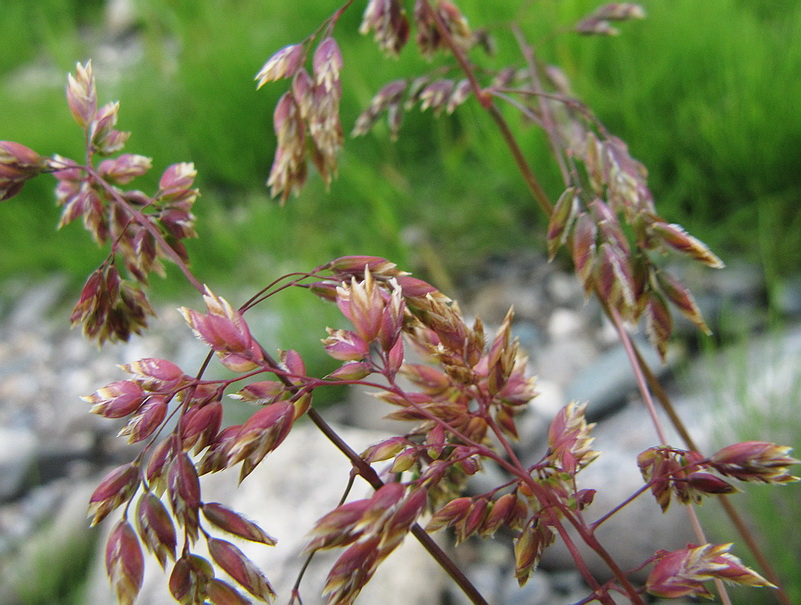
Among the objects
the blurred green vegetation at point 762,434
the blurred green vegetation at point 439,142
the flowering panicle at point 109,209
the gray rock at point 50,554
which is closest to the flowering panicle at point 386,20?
the flowering panicle at point 109,209

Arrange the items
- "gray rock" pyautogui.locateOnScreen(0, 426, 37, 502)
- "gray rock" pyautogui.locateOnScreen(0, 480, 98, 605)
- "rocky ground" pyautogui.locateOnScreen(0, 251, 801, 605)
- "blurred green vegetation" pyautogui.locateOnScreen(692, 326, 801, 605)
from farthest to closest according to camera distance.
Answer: "gray rock" pyautogui.locateOnScreen(0, 426, 37, 502), "gray rock" pyautogui.locateOnScreen(0, 480, 98, 605), "rocky ground" pyautogui.locateOnScreen(0, 251, 801, 605), "blurred green vegetation" pyautogui.locateOnScreen(692, 326, 801, 605)

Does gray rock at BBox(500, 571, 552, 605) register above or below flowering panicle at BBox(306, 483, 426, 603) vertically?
below

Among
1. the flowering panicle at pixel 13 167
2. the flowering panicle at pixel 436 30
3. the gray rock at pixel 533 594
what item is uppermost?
the flowering panicle at pixel 13 167

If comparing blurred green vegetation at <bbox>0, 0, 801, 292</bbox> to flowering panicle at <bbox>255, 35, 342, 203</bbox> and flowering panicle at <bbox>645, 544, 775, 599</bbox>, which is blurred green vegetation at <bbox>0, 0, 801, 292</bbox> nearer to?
flowering panicle at <bbox>255, 35, 342, 203</bbox>

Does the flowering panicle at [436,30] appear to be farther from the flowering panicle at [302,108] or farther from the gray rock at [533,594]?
the gray rock at [533,594]

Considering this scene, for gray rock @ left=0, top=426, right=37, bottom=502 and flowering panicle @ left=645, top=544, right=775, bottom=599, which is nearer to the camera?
flowering panicle @ left=645, top=544, right=775, bottom=599

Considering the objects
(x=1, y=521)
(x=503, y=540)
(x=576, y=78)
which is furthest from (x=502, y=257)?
(x=1, y=521)

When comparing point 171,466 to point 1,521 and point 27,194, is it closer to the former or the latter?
point 1,521

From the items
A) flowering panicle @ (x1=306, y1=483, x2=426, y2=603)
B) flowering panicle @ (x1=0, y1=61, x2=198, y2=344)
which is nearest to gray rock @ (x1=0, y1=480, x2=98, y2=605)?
flowering panicle @ (x1=0, y1=61, x2=198, y2=344)

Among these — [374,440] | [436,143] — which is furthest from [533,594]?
[436,143]

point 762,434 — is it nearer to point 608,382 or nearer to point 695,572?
point 608,382
